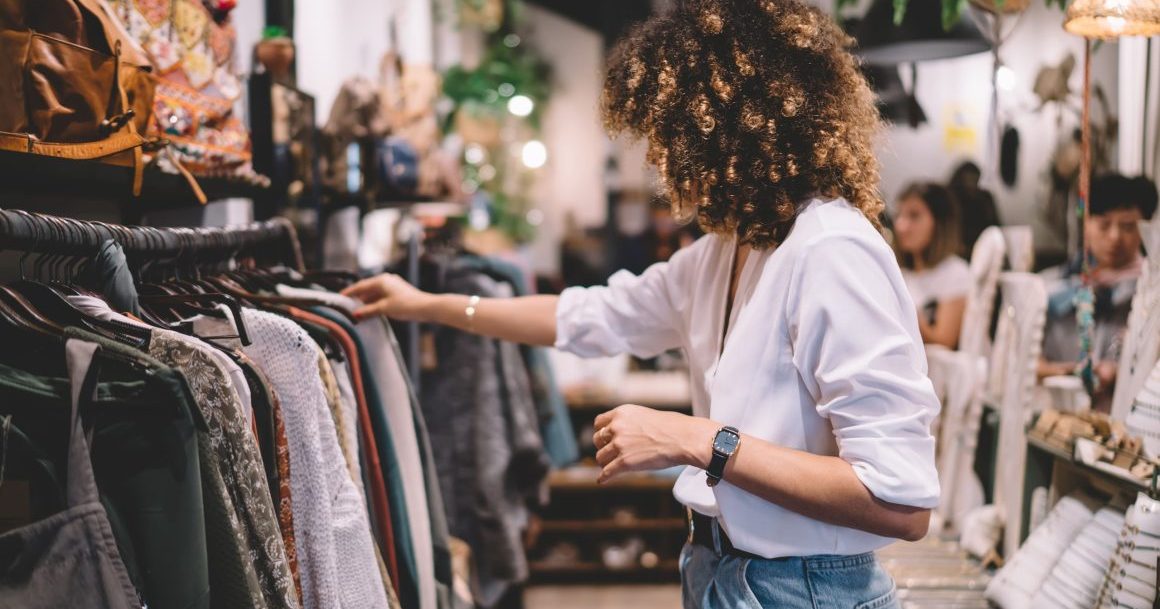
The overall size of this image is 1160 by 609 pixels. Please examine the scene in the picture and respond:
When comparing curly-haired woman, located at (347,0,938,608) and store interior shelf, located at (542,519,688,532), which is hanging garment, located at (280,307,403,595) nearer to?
curly-haired woman, located at (347,0,938,608)

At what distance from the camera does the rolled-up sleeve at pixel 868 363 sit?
1199 millimetres

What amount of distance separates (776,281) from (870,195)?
8.7 inches

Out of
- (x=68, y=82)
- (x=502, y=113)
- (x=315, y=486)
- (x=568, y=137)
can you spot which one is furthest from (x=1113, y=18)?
(x=568, y=137)

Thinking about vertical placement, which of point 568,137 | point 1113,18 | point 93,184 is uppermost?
point 568,137

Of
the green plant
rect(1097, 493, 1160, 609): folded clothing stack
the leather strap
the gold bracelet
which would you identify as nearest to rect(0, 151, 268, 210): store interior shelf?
the leather strap

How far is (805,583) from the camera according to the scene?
1.32 m

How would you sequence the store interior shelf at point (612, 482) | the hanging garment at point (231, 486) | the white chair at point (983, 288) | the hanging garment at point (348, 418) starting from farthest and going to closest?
the store interior shelf at point (612, 482), the white chair at point (983, 288), the hanging garment at point (348, 418), the hanging garment at point (231, 486)

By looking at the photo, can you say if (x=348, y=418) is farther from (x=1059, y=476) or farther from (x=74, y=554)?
(x=1059, y=476)

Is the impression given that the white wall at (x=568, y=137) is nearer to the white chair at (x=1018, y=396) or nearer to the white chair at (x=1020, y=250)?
the white chair at (x=1020, y=250)

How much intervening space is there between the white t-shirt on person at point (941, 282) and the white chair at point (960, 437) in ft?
3.56

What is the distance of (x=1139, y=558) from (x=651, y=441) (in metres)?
0.78

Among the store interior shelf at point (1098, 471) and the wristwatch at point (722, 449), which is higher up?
the wristwatch at point (722, 449)

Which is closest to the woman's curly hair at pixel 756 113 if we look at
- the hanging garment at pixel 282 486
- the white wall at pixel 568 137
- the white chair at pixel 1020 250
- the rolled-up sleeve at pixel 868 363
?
the rolled-up sleeve at pixel 868 363

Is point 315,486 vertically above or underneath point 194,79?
underneath
